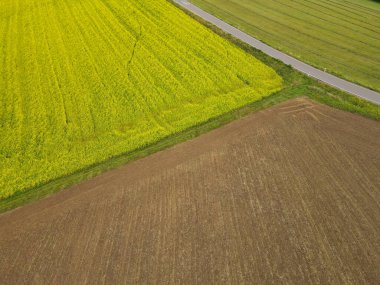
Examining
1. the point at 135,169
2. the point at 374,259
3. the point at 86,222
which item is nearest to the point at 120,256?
the point at 86,222

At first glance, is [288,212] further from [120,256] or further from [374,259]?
[120,256]

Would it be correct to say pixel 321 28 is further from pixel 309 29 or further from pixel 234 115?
pixel 234 115

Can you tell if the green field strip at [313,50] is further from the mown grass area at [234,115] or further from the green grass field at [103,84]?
the green grass field at [103,84]

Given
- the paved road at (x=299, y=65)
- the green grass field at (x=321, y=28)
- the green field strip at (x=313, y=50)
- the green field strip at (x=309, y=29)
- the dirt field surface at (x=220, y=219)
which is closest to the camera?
the dirt field surface at (x=220, y=219)

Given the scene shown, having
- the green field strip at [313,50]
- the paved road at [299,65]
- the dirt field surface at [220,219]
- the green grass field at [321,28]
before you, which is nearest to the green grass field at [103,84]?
the paved road at [299,65]

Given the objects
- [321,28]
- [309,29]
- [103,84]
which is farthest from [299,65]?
[103,84]

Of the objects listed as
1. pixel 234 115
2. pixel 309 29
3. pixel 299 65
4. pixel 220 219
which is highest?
pixel 309 29
